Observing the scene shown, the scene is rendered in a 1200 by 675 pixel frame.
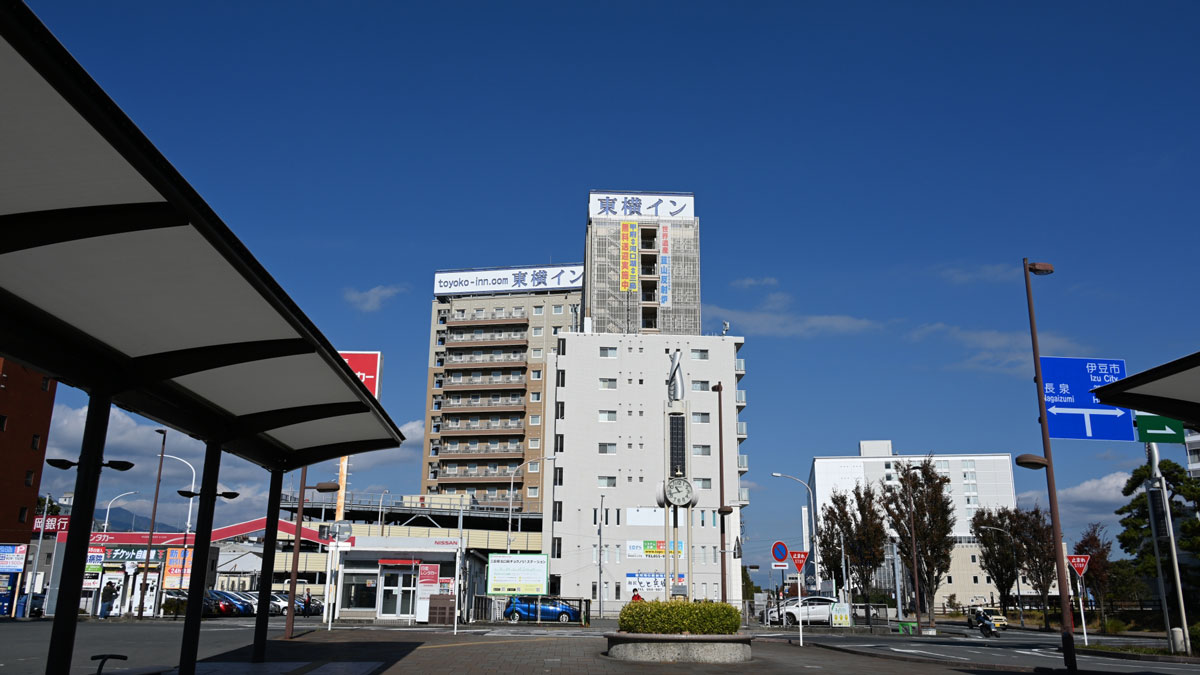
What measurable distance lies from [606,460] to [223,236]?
57.3 m

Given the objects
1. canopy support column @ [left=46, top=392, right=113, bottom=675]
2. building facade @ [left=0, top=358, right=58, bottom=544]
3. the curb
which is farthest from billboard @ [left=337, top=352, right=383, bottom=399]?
canopy support column @ [left=46, top=392, right=113, bottom=675]

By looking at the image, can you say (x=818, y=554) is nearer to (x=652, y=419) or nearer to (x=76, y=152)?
(x=652, y=419)

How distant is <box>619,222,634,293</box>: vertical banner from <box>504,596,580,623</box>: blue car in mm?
32002

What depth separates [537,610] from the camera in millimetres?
43000

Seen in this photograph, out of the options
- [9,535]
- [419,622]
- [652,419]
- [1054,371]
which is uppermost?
[652,419]

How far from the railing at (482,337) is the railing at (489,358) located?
2058 mm

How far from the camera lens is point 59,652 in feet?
29.5

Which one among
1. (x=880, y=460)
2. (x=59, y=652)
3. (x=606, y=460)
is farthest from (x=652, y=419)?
(x=880, y=460)

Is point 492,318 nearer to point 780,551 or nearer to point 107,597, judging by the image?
point 107,597

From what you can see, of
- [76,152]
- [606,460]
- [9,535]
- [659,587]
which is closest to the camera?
[76,152]

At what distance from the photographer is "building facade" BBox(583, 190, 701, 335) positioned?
7012 centimetres

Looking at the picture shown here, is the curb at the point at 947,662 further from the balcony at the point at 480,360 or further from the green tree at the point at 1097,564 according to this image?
the balcony at the point at 480,360

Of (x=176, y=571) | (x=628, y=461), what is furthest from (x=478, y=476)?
(x=176, y=571)

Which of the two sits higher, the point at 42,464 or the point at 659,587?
the point at 42,464
